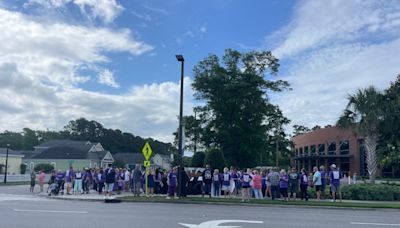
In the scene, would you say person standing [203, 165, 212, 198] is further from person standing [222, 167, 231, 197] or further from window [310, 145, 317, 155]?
window [310, 145, 317, 155]

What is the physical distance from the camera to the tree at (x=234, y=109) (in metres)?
50.8

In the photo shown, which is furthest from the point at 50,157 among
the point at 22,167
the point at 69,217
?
the point at 69,217

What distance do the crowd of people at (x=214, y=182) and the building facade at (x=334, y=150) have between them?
2828 centimetres

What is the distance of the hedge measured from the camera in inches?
919

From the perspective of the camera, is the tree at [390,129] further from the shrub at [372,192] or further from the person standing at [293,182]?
the person standing at [293,182]

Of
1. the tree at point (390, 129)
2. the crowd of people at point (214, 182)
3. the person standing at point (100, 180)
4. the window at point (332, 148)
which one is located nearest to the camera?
the crowd of people at point (214, 182)

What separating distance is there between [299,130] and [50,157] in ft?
210

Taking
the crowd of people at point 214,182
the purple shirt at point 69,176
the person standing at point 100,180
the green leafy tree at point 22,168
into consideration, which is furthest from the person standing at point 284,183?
the green leafy tree at point 22,168

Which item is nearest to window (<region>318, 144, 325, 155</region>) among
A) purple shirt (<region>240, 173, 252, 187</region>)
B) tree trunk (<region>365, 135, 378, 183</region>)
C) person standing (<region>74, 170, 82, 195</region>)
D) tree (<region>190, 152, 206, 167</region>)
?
tree (<region>190, 152, 206, 167</region>)

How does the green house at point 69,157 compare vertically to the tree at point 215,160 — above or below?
above

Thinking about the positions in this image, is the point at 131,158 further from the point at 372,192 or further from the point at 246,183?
the point at 372,192

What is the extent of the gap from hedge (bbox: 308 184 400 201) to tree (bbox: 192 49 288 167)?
26123mm

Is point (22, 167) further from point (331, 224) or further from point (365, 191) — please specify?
point (331, 224)

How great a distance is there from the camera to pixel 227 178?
23.1 m
